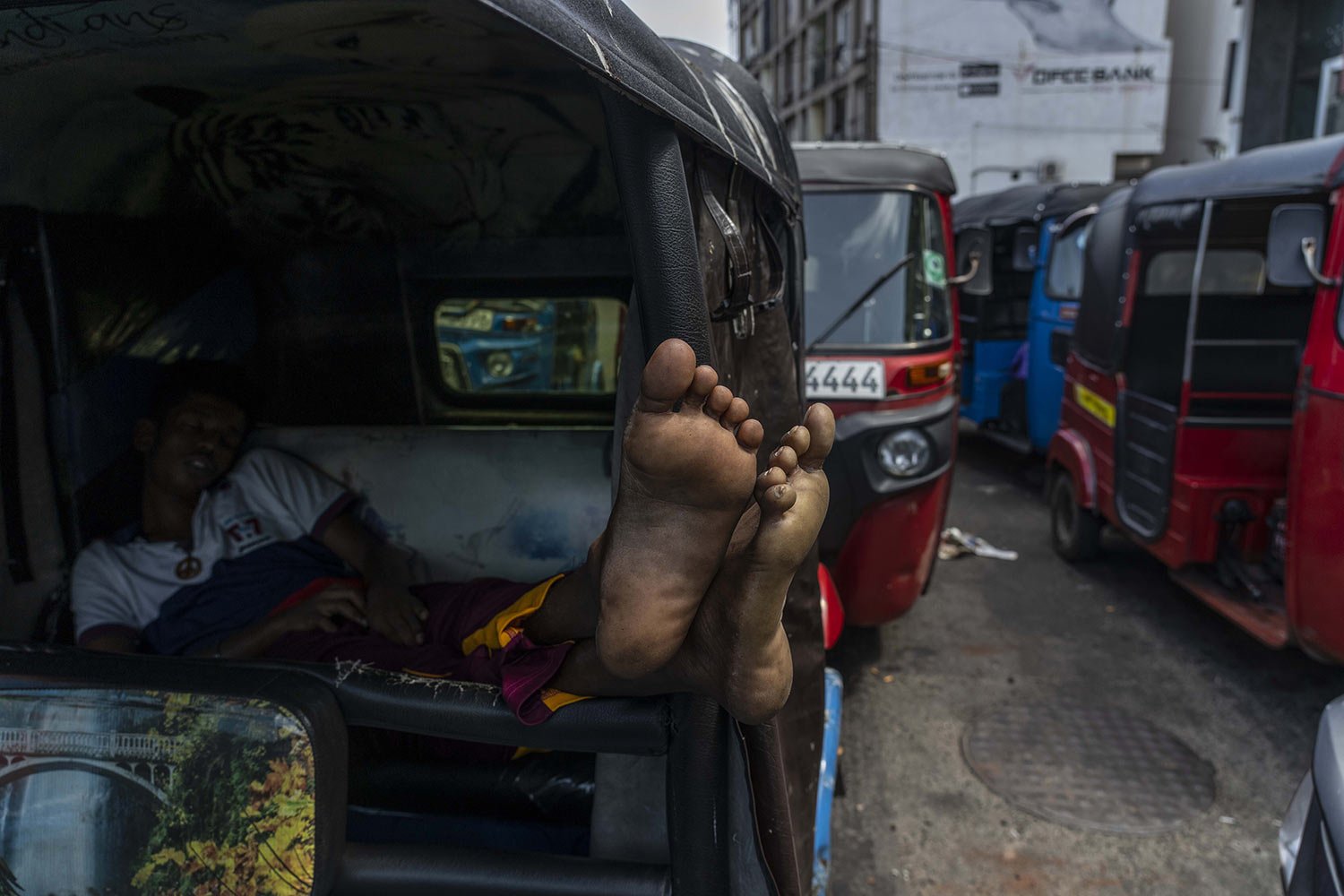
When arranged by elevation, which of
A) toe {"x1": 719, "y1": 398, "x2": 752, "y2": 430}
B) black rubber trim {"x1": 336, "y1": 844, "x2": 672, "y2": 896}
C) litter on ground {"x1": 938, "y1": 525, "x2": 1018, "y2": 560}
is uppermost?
toe {"x1": 719, "y1": 398, "x2": 752, "y2": 430}

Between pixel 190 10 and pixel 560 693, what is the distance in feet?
3.76

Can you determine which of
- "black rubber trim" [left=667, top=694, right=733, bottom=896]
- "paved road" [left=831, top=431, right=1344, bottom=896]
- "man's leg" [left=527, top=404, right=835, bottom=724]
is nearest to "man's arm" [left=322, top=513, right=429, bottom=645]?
"black rubber trim" [left=667, top=694, right=733, bottom=896]

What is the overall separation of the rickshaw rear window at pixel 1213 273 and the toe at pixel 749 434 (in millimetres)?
4453

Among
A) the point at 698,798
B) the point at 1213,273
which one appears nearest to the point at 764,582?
the point at 698,798

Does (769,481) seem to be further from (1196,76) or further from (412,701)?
(1196,76)

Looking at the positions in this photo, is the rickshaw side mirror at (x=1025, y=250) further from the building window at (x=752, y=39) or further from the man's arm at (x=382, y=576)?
the building window at (x=752, y=39)

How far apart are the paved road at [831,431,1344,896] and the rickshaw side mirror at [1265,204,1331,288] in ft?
6.16

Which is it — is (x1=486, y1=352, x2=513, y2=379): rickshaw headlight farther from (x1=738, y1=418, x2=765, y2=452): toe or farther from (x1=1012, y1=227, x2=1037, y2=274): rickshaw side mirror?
(x1=1012, y1=227, x2=1037, y2=274): rickshaw side mirror

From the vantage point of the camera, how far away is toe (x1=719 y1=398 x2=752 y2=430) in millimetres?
1155

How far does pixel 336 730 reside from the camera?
147 cm

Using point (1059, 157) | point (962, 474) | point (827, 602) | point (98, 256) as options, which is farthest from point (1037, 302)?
point (1059, 157)

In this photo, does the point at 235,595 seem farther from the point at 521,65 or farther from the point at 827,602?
the point at 827,602

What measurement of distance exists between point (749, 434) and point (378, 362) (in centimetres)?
216

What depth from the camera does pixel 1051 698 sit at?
3984 millimetres
